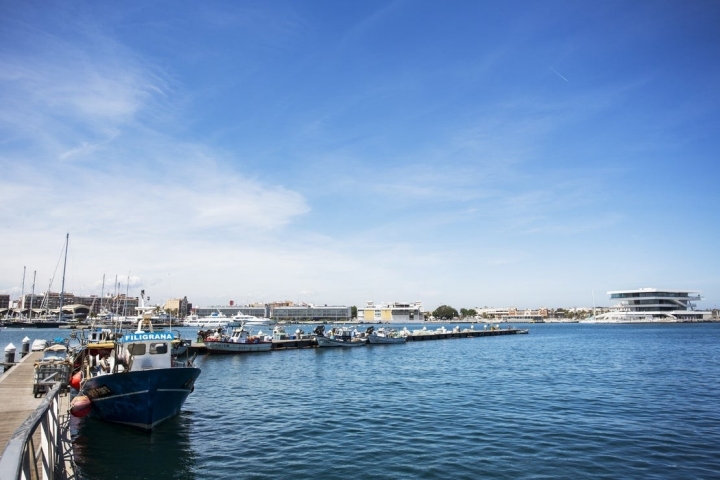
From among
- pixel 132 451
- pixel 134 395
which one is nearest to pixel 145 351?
pixel 134 395

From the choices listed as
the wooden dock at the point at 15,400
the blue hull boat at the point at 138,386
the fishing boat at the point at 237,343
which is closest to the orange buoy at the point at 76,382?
the blue hull boat at the point at 138,386

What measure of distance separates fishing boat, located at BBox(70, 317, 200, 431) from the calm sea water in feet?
2.70

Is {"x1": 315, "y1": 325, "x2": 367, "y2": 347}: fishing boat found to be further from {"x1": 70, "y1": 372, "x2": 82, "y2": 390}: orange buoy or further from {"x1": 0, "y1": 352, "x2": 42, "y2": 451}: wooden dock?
{"x1": 70, "y1": 372, "x2": 82, "y2": 390}: orange buoy

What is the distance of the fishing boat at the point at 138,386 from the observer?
22.0m

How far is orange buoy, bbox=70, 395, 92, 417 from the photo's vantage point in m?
21.3

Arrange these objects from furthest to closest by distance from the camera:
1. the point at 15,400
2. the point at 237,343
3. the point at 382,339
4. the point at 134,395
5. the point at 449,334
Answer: the point at 449,334 < the point at 382,339 < the point at 237,343 < the point at 134,395 < the point at 15,400

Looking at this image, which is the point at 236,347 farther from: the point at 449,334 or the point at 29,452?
the point at 449,334

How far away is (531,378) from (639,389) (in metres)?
8.55

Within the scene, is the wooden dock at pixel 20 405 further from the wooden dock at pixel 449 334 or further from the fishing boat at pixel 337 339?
the wooden dock at pixel 449 334

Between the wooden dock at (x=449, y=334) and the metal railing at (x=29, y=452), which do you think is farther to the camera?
the wooden dock at (x=449, y=334)

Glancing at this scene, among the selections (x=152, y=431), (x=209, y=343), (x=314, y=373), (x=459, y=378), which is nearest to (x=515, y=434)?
(x=152, y=431)

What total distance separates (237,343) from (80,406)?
150ft

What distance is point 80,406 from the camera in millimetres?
21516

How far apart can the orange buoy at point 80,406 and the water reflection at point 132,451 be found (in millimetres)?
1064
